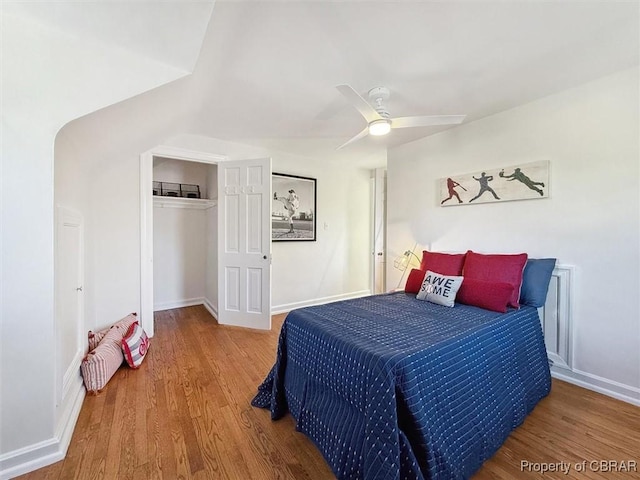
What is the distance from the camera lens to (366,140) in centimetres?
355

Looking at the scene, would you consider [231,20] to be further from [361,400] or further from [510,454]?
[510,454]

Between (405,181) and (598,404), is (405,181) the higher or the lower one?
the higher one

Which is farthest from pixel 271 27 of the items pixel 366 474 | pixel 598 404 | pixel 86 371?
pixel 598 404

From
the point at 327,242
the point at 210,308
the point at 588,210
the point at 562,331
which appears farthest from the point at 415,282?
the point at 210,308

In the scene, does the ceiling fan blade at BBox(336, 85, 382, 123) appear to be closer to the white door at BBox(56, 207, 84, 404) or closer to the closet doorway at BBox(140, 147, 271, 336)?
the closet doorway at BBox(140, 147, 271, 336)

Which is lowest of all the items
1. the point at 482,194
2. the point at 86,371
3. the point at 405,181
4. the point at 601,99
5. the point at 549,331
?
the point at 86,371

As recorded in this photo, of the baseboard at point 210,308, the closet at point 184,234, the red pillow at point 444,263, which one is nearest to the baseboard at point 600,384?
the red pillow at point 444,263

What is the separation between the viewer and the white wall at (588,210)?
6.65ft

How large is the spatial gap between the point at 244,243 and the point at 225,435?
224 cm

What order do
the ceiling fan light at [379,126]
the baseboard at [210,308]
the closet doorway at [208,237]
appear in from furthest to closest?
the baseboard at [210,308] → the closet doorway at [208,237] → the ceiling fan light at [379,126]

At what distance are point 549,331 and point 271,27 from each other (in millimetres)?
3054

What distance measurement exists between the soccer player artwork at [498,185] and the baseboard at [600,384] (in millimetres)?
1447

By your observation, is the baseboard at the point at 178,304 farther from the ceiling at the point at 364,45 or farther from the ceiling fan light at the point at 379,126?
the ceiling fan light at the point at 379,126

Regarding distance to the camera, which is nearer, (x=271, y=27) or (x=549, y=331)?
(x=271, y=27)
